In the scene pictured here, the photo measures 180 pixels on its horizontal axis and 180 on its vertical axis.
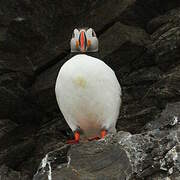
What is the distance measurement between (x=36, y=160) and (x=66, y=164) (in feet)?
10.9

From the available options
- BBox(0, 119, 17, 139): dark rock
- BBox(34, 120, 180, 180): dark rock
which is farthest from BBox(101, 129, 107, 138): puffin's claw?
BBox(0, 119, 17, 139): dark rock

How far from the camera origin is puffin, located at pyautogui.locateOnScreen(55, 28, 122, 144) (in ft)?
20.3

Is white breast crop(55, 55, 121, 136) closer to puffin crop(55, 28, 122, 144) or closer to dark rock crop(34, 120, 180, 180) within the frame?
puffin crop(55, 28, 122, 144)

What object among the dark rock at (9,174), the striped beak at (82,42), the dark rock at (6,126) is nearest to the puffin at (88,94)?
the striped beak at (82,42)

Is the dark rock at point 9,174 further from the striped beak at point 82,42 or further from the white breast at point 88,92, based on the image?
the striped beak at point 82,42

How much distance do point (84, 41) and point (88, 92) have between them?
3.05ft

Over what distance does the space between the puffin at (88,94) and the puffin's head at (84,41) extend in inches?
8.2

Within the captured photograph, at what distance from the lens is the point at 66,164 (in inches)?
209

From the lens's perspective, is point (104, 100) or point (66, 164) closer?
point (66, 164)

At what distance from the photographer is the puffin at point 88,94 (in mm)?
6191

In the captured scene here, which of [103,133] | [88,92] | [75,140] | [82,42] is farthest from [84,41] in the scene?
[75,140]

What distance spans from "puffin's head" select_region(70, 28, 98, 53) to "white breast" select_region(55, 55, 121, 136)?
0.31 meters

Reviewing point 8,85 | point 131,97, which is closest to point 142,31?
point 131,97

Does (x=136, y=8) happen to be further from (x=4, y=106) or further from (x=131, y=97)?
(x=4, y=106)
